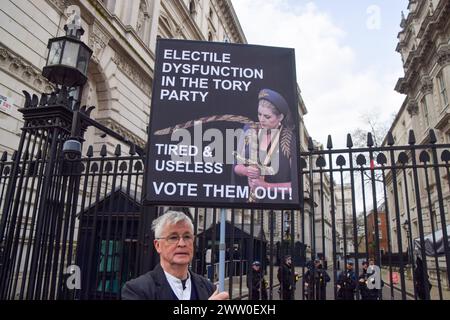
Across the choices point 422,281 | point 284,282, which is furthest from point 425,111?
point 284,282

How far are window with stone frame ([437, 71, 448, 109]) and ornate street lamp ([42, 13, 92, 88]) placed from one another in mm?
25030

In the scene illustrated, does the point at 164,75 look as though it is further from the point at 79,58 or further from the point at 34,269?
the point at 34,269

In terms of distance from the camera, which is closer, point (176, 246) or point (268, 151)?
point (176, 246)

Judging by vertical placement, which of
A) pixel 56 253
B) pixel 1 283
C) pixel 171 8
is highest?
pixel 171 8

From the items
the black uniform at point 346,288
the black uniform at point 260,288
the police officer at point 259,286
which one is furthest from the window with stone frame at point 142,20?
the black uniform at point 346,288

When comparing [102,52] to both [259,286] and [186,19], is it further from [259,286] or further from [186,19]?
[259,286]

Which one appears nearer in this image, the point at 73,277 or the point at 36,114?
the point at 73,277

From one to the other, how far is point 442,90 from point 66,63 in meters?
26.3

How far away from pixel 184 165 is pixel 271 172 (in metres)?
0.90

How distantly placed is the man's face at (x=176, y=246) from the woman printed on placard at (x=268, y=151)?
1.01 meters

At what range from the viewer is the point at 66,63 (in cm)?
481

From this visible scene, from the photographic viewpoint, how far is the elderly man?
2.34 meters

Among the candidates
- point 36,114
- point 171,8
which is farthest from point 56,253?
point 171,8
